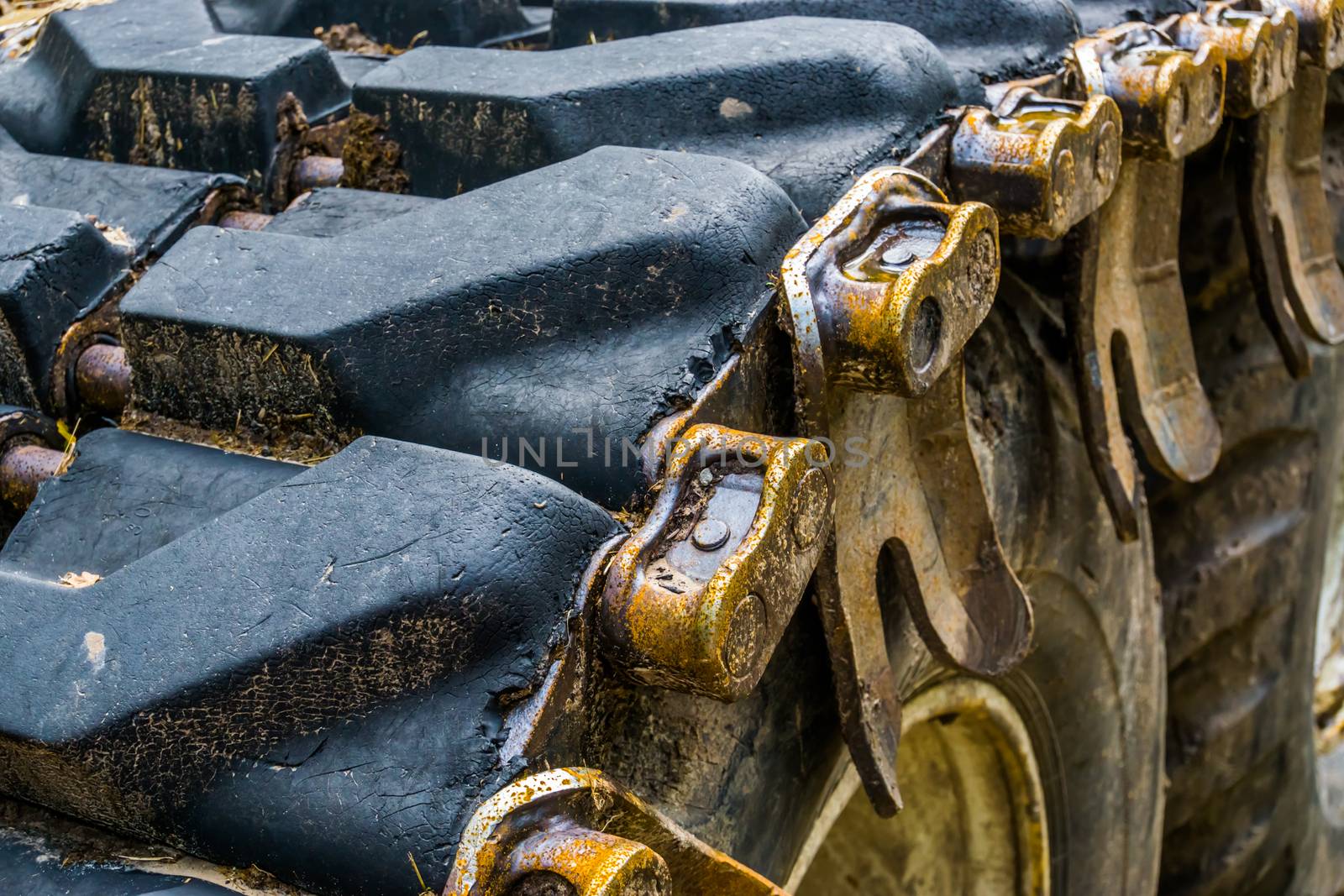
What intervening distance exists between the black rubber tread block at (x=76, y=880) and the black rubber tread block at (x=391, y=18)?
93 cm

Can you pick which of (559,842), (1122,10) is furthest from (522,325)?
(1122,10)

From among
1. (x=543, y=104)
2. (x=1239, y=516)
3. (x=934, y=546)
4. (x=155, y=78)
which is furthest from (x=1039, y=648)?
(x=155, y=78)

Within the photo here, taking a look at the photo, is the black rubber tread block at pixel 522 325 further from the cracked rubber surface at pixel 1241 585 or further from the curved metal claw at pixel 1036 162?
the cracked rubber surface at pixel 1241 585

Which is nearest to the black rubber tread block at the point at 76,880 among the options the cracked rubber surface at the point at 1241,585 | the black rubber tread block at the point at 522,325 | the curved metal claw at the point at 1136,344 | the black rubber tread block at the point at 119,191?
the black rubber tread block at the point at 522,325

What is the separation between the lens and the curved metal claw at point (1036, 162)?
987 millimetres

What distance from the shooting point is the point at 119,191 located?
44.4 inches

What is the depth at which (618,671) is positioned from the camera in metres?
0.72

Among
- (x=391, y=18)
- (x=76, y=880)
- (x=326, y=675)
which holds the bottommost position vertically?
(x=76, y=880)

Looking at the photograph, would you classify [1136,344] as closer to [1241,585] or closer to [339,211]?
[1241,585]

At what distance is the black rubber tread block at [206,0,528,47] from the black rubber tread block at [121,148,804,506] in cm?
64

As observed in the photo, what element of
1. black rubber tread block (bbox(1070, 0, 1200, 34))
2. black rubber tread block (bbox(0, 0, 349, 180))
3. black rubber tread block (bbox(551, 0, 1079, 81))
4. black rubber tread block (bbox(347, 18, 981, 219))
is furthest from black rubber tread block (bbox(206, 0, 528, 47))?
black rubber tread block (bbox(1070, 0, 1200, 34))

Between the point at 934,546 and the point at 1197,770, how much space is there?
3.34 feet

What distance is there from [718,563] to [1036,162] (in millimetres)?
443

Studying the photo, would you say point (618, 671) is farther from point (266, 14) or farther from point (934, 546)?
point (266, 14)
